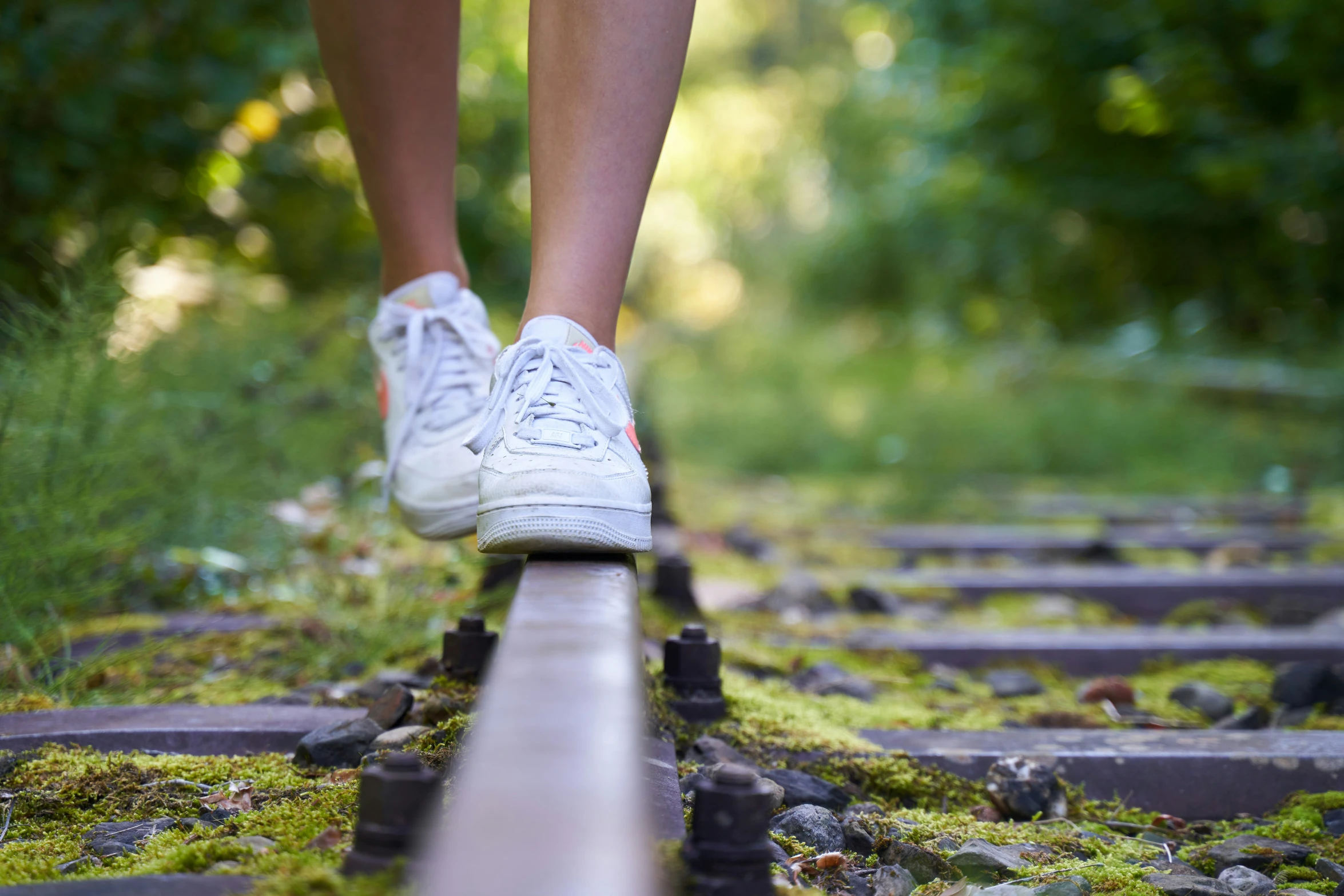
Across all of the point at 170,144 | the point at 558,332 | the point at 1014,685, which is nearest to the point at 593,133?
the point at 558,332

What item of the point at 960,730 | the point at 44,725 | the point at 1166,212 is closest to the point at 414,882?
the point at 44,725

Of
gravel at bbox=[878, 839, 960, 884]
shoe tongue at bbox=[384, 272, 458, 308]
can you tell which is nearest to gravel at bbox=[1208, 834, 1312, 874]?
gravel at bbox=[878, 839, 960, 884]

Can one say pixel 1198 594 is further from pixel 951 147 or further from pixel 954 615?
pixel 951 147

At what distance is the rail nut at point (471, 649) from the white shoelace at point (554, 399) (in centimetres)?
26

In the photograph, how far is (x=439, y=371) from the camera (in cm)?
166

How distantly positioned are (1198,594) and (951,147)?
24.0 feet

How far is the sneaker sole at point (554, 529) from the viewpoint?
117 centimetres

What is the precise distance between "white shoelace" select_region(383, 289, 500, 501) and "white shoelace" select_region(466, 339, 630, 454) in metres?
0.34

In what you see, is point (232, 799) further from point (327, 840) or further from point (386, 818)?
point (386, 818)

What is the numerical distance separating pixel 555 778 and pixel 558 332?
774mm

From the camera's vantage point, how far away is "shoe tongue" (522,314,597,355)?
1288mm

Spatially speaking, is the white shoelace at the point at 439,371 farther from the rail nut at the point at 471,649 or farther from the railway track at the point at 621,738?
the railway track at the point at 621,738

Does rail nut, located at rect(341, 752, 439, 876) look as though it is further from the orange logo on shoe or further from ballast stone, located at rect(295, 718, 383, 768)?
the orange logo on shoe

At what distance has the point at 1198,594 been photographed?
252 centimetres
